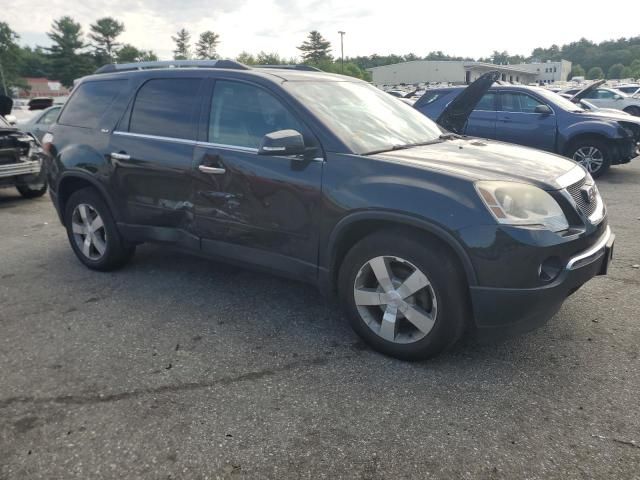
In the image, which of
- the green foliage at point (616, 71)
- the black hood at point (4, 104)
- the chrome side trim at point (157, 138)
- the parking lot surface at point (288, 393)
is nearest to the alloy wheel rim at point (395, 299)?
the parking lot surface at point (288, 393)

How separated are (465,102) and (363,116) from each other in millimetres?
2626

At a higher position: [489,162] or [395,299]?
[489,162]

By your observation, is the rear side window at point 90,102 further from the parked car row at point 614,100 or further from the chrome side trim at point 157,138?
the parked car row at point 614,100

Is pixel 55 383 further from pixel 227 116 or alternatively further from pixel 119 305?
pixel 227 116

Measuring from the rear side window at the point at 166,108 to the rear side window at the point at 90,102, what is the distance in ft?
1.23

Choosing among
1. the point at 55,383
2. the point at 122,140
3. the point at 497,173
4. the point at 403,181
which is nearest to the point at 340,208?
the point at 403,181

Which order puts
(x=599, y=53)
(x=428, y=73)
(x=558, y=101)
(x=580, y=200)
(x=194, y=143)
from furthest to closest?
(x=599, y=53) → (x=428, y=73) → (x=558, y=101) → (x=194, y=143) → (x=580, y=200)

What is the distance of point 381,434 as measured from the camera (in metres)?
2.45

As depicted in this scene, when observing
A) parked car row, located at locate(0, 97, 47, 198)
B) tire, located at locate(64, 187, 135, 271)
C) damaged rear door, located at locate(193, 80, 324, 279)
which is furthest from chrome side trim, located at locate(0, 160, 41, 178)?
damaged rear door, located at locate(193, 80, 324, 279)

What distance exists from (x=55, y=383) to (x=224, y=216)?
151 centimetres

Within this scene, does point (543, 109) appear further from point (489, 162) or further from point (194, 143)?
point (194, 143)

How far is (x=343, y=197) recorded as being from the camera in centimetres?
312

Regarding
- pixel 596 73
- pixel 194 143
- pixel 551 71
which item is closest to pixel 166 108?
pixel 194 143

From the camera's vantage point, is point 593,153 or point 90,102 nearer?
point 90,102
